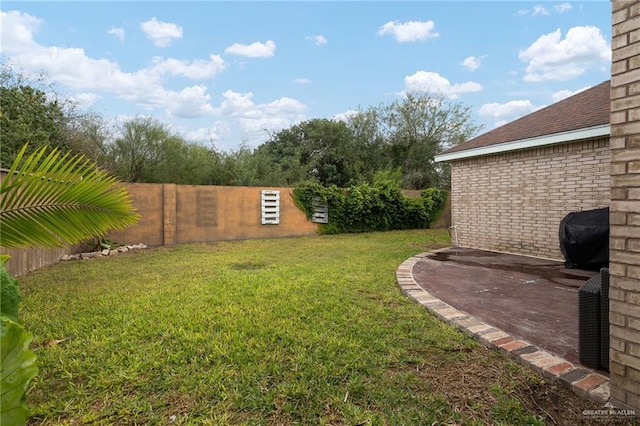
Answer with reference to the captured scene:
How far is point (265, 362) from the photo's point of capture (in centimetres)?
252

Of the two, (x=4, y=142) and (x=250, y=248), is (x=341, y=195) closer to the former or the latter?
(x=250, y=248)

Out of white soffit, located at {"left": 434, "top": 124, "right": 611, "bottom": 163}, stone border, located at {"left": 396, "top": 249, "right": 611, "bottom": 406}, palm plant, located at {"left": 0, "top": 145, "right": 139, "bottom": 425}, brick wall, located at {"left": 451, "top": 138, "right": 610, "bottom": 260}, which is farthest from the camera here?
brick wall, located at {"left": 451, "top": 138, "right": 610, "bottom": 260}

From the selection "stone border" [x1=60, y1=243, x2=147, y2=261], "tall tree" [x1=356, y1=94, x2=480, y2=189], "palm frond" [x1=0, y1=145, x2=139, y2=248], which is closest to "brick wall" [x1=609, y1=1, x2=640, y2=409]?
"palm frond" [x1=0, y1=145, x2=139, y2=248]

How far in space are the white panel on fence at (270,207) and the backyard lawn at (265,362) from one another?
6924 millimetres

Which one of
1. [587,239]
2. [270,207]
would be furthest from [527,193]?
[270,207]

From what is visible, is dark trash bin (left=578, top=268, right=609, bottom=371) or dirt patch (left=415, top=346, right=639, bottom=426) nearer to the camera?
dirt patch (left=415, top=346, right=639, bottom=426)

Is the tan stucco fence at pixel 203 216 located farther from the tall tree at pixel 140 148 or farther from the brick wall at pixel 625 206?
the brick wall at pixel 625 206

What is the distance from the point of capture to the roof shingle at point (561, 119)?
6086mm

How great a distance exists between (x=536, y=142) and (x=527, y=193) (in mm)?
1078

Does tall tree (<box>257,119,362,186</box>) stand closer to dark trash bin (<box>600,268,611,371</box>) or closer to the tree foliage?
the tree foliage

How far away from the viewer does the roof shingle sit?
6.09 metres

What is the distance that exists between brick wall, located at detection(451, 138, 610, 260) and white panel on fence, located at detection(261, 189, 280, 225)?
5888 millimetres

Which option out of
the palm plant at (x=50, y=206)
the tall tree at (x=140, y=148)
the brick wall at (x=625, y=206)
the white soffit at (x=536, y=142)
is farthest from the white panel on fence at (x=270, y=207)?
the brick wall at (x=625, y=206)

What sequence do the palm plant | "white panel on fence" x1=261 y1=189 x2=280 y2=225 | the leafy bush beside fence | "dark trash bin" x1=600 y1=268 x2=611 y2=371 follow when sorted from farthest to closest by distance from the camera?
the leafy bush beside fence
"white panel on fence" x1=261 y1=189 x2=280 y2=225
"dark trash bin" x1=600 y1=268 x2=611 y2=371
the palm plant
